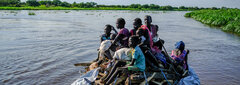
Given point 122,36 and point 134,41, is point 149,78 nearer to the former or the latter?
point 134,41

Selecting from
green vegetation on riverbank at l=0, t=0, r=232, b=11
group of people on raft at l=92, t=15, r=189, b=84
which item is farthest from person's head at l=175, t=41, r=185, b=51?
green vegetation on riverbank at l=0, t=0, r=232, b=11

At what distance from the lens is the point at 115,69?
520 centimetres

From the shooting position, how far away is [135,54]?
4.91 meters

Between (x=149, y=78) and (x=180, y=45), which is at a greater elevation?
(x=180, y=45)

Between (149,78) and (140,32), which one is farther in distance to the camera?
(140,32)

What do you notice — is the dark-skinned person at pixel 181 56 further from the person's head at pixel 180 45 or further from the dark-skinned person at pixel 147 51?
the dark-skinned person at pixel 147 51

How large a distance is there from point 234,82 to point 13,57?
28.7 feet

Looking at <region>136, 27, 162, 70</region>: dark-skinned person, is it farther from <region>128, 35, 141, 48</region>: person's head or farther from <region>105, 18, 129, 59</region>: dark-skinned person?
<region>105, 18, 129, 59</region>: dark-skinned person

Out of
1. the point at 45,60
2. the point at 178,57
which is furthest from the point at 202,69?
the point at 45,60

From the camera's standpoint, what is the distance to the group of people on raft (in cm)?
505

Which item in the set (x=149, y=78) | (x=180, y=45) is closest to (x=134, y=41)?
(x=149, y=78)

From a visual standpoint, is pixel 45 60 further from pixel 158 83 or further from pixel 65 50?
pixel 158 83

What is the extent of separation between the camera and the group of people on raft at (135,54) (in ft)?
16.6

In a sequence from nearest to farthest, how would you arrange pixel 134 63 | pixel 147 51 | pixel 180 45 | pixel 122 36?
pixel 134 63 → pixel 147 51 → pixel 180 45 → pixel 122 36
